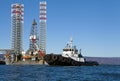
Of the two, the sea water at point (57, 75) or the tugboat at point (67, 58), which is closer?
the sea water at point (57, 75)

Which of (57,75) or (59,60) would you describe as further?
(59,60)

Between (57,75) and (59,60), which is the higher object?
(59,60)

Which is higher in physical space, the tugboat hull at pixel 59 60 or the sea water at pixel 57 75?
the tugboat hull at pixel 59 60

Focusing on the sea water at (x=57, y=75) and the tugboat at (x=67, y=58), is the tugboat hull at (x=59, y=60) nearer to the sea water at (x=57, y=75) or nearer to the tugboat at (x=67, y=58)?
the tugboat at (x=67, y=58)

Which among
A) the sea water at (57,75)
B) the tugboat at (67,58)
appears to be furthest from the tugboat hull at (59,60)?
the sea water at (57,75)

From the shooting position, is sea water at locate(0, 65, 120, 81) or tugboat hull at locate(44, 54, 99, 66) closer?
sea water at locate(0, 65, 120, 81)

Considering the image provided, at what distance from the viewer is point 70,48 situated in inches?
6826

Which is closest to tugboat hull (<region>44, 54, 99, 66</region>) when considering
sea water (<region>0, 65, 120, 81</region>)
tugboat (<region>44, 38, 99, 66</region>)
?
tugboat (<region>44, 38, 99, 66</region>)

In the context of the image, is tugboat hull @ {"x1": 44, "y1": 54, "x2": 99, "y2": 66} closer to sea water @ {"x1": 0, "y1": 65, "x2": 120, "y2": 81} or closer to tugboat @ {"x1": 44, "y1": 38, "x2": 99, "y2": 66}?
tugboat @ {"x1": 44, "y1": 38, "x2": 99, "y2": 66}

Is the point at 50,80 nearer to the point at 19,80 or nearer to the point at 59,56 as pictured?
the point at 19,80

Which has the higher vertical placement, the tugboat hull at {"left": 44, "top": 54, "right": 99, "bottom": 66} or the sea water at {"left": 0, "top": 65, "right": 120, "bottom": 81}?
the tugboat hull at {"left": 44, "top": 54, "right": 99, "bottom": 66}

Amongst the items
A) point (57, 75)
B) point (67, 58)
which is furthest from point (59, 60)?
point (57, 75)

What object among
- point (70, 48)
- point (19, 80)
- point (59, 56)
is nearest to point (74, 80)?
point (19, 80)

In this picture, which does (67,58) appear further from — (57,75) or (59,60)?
(57,75)
